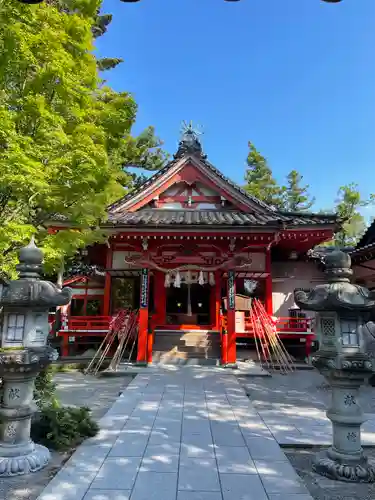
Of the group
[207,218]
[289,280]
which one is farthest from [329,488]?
[289,280]

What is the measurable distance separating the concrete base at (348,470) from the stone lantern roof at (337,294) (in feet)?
6.11

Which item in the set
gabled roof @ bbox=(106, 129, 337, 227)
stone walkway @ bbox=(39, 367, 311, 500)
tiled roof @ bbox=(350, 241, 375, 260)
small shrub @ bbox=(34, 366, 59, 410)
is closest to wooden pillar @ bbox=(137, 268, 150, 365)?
gabled roof @ bbox=(106, 129, 337, 227)

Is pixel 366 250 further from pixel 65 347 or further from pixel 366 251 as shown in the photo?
pixel 65 347

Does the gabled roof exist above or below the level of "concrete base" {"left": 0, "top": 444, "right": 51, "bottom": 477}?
above

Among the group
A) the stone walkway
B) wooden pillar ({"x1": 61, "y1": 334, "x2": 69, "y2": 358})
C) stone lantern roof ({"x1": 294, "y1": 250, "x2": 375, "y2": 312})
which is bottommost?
the stone walkway

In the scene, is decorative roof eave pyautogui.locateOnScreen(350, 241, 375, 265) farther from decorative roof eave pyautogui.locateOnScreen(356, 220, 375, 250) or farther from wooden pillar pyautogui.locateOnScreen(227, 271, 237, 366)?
wooden pillar pyautogui.locateOnScreen(227, 271, 237, 366)

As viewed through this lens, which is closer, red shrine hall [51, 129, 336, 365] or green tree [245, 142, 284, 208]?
red shrine hall [51, 129, 336, 365]

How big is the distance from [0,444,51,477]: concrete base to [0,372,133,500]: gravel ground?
0.22ft

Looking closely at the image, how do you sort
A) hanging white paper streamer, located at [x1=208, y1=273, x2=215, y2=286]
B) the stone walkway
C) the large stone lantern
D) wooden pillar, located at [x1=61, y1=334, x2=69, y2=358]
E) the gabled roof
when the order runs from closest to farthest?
the stone walkway → the large stone lantern → hanging white paper streamer, located at [x1=208, y1=273, x2=215, y2=286] → wooden pillar, located at [x1=61, y1=334, x2=69, y2=358] → the gabled roof

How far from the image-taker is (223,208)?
14.4 metres

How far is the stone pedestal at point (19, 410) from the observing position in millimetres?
4141

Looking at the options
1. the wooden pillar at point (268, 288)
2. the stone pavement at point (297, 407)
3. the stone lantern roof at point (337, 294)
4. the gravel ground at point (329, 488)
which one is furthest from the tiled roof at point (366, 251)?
the gravel ground at point (329, 488)

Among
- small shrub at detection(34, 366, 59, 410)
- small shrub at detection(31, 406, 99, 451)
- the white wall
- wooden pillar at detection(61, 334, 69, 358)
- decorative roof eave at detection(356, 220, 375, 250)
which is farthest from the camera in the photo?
decorative roof eave at detection(356, 220, 375, 250)

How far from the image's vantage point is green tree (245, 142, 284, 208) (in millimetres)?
32094
